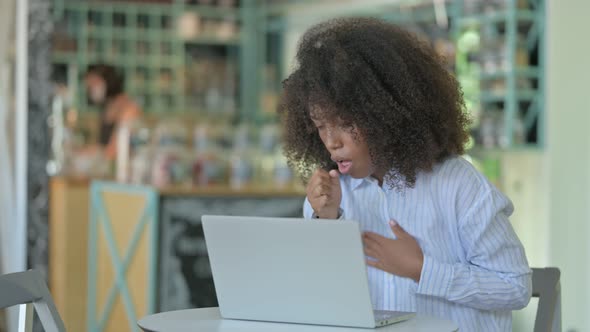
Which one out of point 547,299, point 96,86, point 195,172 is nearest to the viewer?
point 547,299

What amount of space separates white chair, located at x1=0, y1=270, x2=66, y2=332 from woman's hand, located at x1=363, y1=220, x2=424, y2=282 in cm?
56

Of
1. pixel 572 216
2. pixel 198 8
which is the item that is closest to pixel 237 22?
pixel 198 8

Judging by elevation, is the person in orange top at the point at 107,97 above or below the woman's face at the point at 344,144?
above

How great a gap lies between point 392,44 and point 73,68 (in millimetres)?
6390

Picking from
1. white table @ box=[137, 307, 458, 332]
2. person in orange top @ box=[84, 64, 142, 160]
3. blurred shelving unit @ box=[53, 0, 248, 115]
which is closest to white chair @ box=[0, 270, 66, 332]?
white table @ box=[137, 307, 458, 332]

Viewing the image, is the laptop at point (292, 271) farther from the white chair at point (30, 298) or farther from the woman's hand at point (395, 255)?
the white chair at point (30, 298)

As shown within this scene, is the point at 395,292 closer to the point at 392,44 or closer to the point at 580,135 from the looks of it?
the point at 392,44

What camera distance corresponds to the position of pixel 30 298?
5.90 ft

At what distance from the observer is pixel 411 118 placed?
185 centimetres

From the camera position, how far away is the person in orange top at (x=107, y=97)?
22.7 feet

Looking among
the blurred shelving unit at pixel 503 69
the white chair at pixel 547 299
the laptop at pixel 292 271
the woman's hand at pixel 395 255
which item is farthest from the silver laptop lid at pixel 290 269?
the blurred shelving unit at pixel 503 69

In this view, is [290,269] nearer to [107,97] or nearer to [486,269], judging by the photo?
[486,269]

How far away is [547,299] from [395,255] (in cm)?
39

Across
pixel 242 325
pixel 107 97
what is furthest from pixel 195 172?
pixel 242 325
